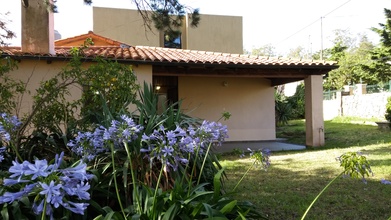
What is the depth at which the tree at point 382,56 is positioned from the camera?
23.3 m

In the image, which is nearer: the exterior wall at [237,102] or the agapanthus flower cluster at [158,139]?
the agapanthus flower cluster at [158,139]

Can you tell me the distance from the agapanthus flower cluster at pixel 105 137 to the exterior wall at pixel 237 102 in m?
9.20

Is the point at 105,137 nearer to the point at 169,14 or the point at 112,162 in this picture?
the point at 112,162

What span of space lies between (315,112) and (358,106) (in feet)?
34.4

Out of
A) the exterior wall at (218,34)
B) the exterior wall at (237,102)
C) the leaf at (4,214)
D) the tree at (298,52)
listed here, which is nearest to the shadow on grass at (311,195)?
the leaf at (4,214)

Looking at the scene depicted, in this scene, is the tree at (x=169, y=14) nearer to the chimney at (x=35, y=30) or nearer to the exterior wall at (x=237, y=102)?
the chimney at (x=35, y=30)

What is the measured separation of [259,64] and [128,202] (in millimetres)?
7478

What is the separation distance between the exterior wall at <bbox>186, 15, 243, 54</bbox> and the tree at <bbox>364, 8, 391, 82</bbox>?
11.5 metres

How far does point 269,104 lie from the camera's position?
1228cm

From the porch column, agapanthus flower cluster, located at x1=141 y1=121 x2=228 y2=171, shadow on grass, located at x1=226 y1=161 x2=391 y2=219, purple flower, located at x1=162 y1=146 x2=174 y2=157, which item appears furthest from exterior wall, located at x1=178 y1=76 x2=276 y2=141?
purple flower, located at x1=162 y1=146 x2=174 y2=157

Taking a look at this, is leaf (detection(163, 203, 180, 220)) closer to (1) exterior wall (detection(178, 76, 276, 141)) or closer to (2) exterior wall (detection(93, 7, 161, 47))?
(1) exterior wall (detection(178, 76, 276, 141))

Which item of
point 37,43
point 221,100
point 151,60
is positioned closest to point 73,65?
point 151,60

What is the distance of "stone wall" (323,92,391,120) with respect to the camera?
17.0 m

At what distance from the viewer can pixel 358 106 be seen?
18734mm
